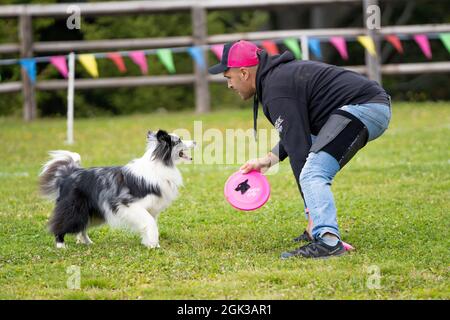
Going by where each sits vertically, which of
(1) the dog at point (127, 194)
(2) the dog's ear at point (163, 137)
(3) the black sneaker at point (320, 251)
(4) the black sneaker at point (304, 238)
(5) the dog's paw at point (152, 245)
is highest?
(2) the dog's ear at point (163, 137)

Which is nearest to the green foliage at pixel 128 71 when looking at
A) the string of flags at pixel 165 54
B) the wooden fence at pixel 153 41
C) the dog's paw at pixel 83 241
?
the wooden fence at pixel 153 41

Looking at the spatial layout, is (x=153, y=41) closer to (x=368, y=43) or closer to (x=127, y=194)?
(x=368, y=43)

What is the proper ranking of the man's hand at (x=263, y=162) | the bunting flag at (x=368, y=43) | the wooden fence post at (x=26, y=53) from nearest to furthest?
the man's hand at (x=263, y=162) < the bunting flag at (x=368, y=43) < the wooden fence post at (x=26, y=53)

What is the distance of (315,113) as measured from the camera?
5637 mm

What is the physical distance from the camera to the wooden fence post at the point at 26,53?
1711cm

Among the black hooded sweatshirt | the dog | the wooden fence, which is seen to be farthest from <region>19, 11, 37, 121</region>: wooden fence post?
the black hooded sweatshirt

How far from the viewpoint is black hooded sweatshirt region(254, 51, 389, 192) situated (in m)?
5.50

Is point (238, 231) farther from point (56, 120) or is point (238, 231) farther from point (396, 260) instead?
point (56, 120)

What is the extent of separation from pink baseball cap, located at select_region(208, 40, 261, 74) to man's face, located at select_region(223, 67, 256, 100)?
4cm

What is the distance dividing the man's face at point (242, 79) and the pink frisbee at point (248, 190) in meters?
0.86

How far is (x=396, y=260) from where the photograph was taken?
5.54m

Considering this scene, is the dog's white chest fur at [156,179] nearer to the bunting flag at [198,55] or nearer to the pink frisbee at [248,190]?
the pink frisbee at [248,190]

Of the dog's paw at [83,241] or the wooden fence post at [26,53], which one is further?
the wooden fence post at [26,53]

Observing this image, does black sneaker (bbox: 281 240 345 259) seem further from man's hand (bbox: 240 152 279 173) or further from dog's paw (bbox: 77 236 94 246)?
dog's paw (bbox: 77 236 94 246)
